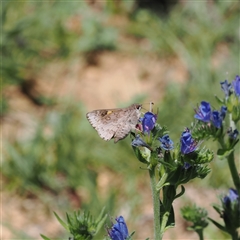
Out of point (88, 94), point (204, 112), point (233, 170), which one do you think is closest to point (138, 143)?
point (204, 112)

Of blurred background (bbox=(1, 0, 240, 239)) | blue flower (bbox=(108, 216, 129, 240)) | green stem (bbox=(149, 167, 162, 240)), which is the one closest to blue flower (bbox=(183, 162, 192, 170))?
green stem (bbox=(149, 167, 162, 240))

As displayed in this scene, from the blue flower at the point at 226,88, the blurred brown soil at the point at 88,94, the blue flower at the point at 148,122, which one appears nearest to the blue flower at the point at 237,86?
the blue flower at the point at 226,88

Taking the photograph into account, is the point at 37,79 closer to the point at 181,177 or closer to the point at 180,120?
the point at 180,120

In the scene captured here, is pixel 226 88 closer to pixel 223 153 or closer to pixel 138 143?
pixel 223 153

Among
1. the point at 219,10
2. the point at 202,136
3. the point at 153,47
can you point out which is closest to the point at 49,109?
the point at 153,47

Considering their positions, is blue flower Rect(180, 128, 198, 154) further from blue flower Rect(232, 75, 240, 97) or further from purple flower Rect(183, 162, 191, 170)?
blue flower Rect(232, 75, 240, 97)

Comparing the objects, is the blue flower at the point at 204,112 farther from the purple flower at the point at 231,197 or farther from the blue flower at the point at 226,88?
the purple flower at the point at 231,197
